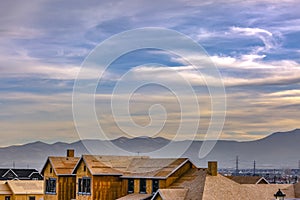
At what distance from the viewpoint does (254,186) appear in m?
57.9

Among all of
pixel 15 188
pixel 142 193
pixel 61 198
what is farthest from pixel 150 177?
pixel 15 188

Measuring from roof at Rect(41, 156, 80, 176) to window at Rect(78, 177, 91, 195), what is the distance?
359 cm

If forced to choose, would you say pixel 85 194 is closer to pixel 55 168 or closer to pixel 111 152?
pixel 55 168

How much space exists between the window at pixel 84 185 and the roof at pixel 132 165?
1429 millimetres

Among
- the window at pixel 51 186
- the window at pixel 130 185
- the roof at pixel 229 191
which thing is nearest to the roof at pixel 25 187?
the window at pixel 51 186

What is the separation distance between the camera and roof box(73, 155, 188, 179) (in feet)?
197

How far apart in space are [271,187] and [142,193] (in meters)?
11.2

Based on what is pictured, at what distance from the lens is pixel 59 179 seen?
221 feet

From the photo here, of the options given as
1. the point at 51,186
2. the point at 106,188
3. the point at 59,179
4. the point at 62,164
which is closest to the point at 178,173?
the point at 106,188

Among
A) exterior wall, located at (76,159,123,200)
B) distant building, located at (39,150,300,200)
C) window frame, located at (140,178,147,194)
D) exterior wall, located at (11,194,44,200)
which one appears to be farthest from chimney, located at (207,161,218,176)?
exterior wall, located at (11,194,44,200)

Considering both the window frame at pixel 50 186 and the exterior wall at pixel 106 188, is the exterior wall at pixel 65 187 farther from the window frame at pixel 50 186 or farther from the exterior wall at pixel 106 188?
the exterior wall at pixel 106 188

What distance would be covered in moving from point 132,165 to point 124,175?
2392 millimetres

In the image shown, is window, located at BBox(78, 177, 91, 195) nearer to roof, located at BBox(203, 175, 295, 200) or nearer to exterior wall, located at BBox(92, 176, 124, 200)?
exterior wall, located at BBox(92, 176, 124, 200)

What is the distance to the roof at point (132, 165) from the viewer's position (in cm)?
5991
